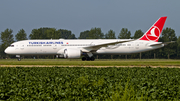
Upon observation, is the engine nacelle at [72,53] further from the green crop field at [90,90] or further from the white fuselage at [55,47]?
the green crop field at [90,90]

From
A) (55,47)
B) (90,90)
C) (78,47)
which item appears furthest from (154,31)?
(90,90)

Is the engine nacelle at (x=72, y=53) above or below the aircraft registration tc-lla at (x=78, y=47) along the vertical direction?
below

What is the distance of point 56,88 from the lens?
956cm

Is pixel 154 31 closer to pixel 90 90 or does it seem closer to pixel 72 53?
pixel 72 53

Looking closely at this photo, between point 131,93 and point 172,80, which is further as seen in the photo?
point 172,80

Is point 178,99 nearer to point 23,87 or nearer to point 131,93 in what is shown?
point 131,93

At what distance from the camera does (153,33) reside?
124 ft

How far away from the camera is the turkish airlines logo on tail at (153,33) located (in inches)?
1485

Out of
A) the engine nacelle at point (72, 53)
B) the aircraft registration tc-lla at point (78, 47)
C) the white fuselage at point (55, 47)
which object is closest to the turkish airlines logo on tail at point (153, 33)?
the aircraft registration tc-lla at point (78, 47)

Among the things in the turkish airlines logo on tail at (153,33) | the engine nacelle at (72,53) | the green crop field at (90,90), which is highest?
the turkish airlines logo on tail at (153,33)

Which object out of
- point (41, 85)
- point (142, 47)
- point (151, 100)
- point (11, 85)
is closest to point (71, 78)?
point (41, 85)

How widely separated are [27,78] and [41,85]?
6.16 ft

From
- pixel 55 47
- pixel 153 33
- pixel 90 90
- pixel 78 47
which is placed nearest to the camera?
pixel 90 90

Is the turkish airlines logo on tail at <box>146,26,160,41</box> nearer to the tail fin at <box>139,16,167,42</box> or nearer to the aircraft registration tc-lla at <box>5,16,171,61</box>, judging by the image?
the tail fin at <box>139,16,167,42</box>
